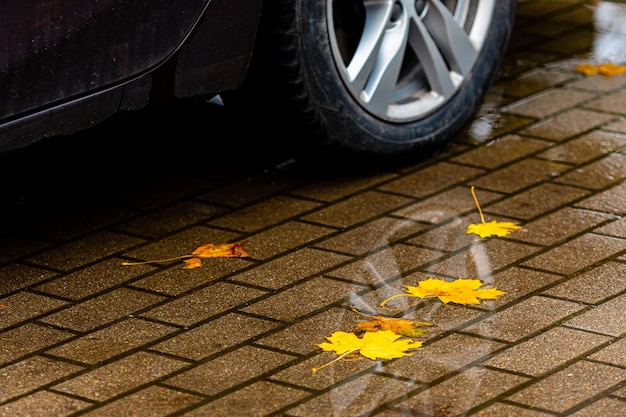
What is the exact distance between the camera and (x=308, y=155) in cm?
429

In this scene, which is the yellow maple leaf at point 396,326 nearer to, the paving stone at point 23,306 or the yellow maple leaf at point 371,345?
the yellow maple leaf at point 371,345

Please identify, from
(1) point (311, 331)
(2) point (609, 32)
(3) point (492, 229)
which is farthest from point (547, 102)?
(1) point (311, 331)

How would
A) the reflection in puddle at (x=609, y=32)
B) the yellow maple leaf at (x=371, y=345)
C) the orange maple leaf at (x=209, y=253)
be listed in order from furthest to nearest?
1. the reflection in puddle at (x=609, y=32)
2. the orange maple leaf at (x=209, y=253)
3. the yellow maple leaf at (x=371, y=345)

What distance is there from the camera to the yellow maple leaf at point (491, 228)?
388cm

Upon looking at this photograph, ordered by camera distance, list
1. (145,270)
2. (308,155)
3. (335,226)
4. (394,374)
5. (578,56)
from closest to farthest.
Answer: (394,374) < (145,270) < (335,226) < (308,155) < (578,56)

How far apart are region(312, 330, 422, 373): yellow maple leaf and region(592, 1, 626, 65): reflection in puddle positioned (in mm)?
2528

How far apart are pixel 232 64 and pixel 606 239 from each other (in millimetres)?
1196

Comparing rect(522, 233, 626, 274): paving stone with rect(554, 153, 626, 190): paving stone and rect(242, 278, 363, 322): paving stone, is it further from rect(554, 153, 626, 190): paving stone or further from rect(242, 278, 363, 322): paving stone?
rect(242, 278, 363, 322): paving stone

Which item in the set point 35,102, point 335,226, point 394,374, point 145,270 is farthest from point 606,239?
point 35,102

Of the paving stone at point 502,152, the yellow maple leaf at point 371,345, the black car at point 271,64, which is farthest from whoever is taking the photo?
the paving stone at point 502,152

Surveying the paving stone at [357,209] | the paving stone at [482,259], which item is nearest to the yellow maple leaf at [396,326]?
the paving stone at [482,259]

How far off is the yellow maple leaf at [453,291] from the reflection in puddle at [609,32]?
2143 mm

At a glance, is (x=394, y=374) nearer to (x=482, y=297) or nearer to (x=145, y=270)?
(x=482, y=297)

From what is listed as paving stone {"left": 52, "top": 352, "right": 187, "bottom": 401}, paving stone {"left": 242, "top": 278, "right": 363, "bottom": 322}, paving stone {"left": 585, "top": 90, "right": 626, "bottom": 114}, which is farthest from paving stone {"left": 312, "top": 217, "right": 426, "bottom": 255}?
paving stone {"left": 585, "top": 90, "right": 626, "bottom": 114}
